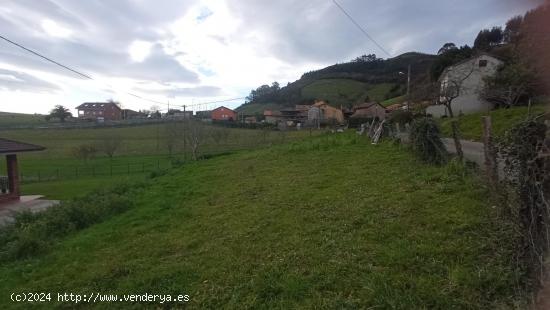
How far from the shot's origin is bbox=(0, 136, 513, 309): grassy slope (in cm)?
327

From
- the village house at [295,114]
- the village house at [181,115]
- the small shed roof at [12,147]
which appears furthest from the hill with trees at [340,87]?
the small shed roof at [12,147]

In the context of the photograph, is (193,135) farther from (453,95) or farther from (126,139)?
(453,95)

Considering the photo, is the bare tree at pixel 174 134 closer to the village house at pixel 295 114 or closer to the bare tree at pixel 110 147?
the bare tree at pixel 110 147

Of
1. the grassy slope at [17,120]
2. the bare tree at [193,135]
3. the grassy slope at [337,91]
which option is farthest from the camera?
the grassy slope at [337,91]

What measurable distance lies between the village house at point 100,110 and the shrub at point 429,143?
66.3 metres

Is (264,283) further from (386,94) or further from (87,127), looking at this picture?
(386,94)

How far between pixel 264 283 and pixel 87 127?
51.9m

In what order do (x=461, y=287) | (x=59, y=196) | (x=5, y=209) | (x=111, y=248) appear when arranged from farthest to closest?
(x=59, y=196) < (x=5, y=209) < (x=111, y=248) < (x=461, y=287)

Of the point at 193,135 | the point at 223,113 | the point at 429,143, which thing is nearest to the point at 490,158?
the point at 429,143

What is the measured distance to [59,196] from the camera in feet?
48.4

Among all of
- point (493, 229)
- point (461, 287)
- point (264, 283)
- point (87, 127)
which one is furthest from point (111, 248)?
point (87, 127)

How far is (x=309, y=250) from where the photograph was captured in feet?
14.5

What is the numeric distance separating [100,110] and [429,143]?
250 ft

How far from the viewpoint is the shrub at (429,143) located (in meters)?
8.12
